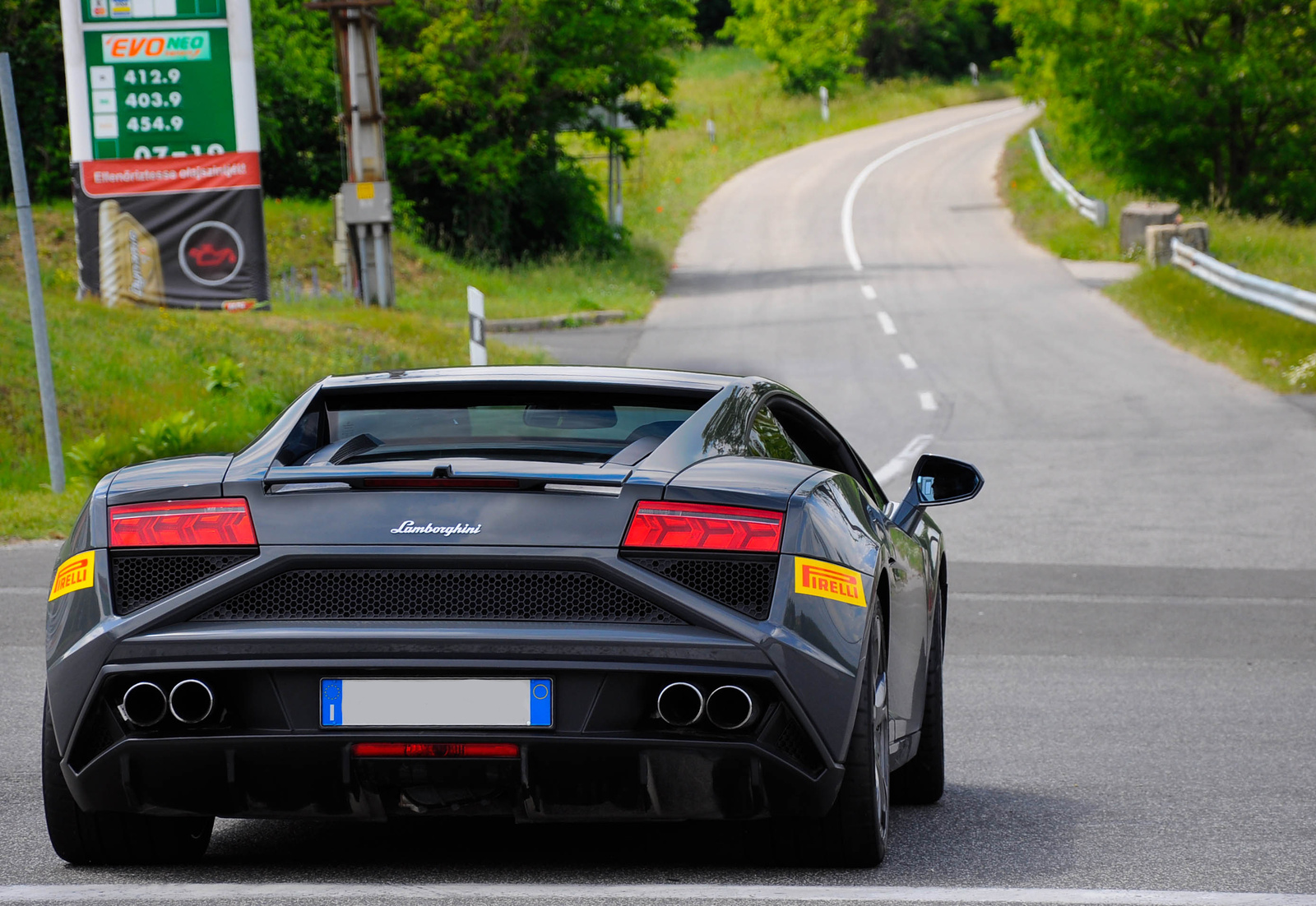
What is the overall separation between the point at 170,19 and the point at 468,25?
1267 cm

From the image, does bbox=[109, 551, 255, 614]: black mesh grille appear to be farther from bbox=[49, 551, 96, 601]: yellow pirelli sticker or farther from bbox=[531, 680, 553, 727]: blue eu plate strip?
bbox=[531, 680, 553, 727]: blue eu plate strip

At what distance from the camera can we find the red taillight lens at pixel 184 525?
3.94 meters

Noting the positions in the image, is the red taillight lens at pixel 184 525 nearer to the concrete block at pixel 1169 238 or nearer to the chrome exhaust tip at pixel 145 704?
the chrome exhaust tip at pixel 145 704

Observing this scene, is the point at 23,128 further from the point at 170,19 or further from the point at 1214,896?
the point at 1214,896

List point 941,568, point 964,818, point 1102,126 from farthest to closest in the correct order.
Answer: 1. point 1102,126
2. point 941,568
3. point 964,818

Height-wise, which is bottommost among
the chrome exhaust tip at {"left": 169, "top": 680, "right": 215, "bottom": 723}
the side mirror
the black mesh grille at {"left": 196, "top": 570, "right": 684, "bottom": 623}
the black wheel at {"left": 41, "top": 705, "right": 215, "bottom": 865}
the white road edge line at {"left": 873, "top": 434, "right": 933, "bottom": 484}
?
the white road edge line at {"left": 873, "top": 434, "right": 933, "bottom": 484}

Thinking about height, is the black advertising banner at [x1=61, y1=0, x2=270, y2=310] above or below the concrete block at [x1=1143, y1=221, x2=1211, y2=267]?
above

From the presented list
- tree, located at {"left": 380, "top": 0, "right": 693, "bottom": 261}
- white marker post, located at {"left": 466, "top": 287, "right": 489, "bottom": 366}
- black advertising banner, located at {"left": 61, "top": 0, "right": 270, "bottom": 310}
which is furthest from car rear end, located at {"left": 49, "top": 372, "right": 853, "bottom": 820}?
tree, located at {"left": 380, "top": 0, "right": 693, "bottom": 261}

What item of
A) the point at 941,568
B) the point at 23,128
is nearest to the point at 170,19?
the point at 23,128

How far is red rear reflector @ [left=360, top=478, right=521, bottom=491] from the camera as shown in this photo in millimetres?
3973

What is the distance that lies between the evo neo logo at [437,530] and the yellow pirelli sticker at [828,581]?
689mm

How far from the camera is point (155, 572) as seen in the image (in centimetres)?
399

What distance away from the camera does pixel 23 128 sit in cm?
3178

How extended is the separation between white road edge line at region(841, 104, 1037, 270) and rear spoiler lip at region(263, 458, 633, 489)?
30.8m
